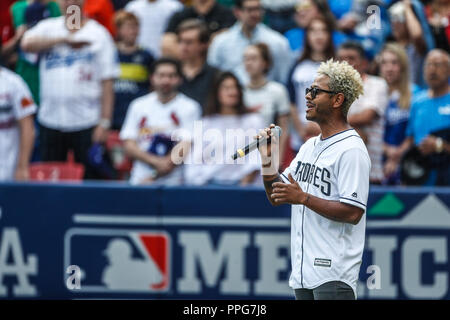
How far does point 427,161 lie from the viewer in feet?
29.7

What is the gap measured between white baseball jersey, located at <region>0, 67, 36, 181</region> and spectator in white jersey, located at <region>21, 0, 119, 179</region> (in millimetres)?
224

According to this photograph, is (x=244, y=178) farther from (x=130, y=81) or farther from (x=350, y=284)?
(x=350, y=284)

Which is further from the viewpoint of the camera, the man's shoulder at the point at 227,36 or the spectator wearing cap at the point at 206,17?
the spectator wearing cap at the point at 206,17

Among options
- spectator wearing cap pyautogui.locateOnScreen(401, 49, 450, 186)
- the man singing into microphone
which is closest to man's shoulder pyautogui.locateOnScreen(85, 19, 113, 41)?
spectator wearing cap pyautogui.locateOnScreen(401, 49, 450, 186)

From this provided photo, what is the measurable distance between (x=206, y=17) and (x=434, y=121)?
3059 millimetres

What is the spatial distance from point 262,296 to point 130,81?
2985 mm

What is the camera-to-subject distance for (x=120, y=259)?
8969mm

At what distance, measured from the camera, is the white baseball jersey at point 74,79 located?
9641 millimetres

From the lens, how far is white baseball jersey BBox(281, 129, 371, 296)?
203 inches

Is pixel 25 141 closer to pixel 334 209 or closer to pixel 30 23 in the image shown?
pixel 30 23

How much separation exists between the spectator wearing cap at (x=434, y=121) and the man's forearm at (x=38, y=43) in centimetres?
385

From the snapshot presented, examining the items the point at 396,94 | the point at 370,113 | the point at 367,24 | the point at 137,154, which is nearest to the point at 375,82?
the point at 396,94

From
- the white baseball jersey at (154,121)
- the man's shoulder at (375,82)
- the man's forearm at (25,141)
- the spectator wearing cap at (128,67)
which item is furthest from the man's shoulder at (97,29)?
the man's shoulder at (375,82)

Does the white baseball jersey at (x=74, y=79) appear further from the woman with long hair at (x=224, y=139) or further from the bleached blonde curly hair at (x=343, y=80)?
the bleached blonde curly hair at (x=343, y=80)
